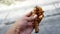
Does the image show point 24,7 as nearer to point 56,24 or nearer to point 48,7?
point 48,7

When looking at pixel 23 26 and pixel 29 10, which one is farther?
pixel 29 10

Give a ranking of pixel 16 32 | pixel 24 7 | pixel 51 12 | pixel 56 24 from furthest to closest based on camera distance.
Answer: pixel 24 7 < pixel 51 12 < pixel 56 24 < pixel 16 32

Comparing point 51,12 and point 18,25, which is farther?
point 51,12

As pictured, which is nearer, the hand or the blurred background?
the hand

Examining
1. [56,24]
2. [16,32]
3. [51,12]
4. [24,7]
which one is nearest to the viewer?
[16,32]

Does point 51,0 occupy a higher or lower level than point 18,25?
higher

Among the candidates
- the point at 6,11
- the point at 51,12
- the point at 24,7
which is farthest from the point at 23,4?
the point at 51,12

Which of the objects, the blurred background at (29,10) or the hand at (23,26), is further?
the blurred background at (29,10)
